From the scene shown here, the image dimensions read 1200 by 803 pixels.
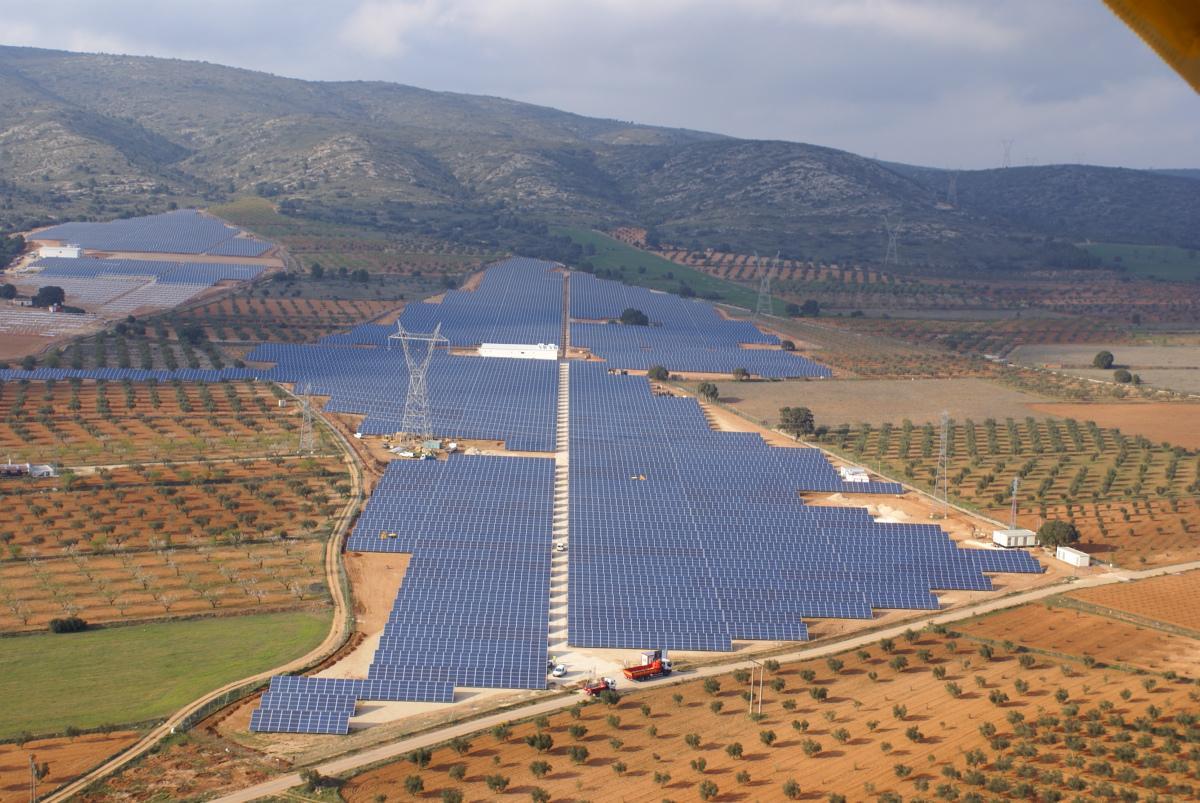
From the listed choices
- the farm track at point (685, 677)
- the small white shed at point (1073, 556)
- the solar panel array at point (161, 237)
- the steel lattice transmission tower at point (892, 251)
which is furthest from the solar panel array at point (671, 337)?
the steel lattice transmission tower at point (892, 251)

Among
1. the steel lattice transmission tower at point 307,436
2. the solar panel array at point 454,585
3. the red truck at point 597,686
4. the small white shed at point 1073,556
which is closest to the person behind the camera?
the solar panel array at point 454,585

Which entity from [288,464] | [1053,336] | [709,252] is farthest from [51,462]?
[709,252]

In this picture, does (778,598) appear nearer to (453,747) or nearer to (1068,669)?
(1068,669)

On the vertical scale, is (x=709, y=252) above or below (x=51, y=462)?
above

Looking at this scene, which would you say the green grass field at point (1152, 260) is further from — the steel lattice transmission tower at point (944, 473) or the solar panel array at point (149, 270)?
the solar panel array at point (149, 270)

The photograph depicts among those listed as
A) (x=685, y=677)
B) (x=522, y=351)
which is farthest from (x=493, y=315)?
(x=685, y=677)

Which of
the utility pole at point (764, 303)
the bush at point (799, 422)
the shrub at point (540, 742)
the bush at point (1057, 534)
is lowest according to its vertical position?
the shrub at point (540, 742)

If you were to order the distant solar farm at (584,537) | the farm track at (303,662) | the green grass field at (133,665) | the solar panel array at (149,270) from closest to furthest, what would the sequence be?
the farm track at (303,662) → the green grass field at (133,665) → the distant solar farm at (584,537) → the solar panel array at (149,270)
